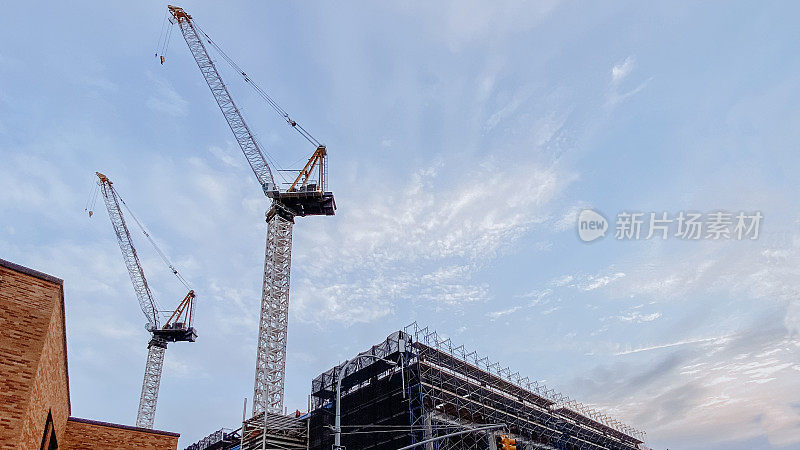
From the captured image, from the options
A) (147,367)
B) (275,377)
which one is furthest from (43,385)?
(147,367)

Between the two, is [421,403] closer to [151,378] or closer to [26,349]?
[26,349]

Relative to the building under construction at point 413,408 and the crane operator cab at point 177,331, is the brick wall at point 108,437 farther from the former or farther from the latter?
the crane operator cab at point 177,331

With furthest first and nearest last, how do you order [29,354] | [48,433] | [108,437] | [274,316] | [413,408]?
[274,316]
[413,408]
[108,437]
[48,433]
[29,354]

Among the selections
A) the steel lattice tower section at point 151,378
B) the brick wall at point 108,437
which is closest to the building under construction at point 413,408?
the brick wall at point 108,437

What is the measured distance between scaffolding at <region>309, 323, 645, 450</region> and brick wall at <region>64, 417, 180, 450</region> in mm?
9569

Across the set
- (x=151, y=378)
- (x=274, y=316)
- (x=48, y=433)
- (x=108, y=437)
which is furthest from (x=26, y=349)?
(x=151, y=378)

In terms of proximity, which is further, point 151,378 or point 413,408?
point 151,378

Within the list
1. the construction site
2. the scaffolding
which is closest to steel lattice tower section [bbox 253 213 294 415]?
the construction site

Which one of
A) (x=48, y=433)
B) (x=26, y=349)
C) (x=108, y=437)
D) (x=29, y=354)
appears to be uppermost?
(x=26, y=349)

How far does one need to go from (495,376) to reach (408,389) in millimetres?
10191

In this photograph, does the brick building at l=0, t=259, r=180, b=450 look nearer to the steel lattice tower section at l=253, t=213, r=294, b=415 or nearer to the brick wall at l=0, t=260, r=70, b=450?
the brick wall at l=0, t=260, r=70, b=450

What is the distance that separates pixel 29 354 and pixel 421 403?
23158 millimetres

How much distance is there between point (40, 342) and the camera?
16766mm

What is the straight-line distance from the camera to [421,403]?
34812 mm
